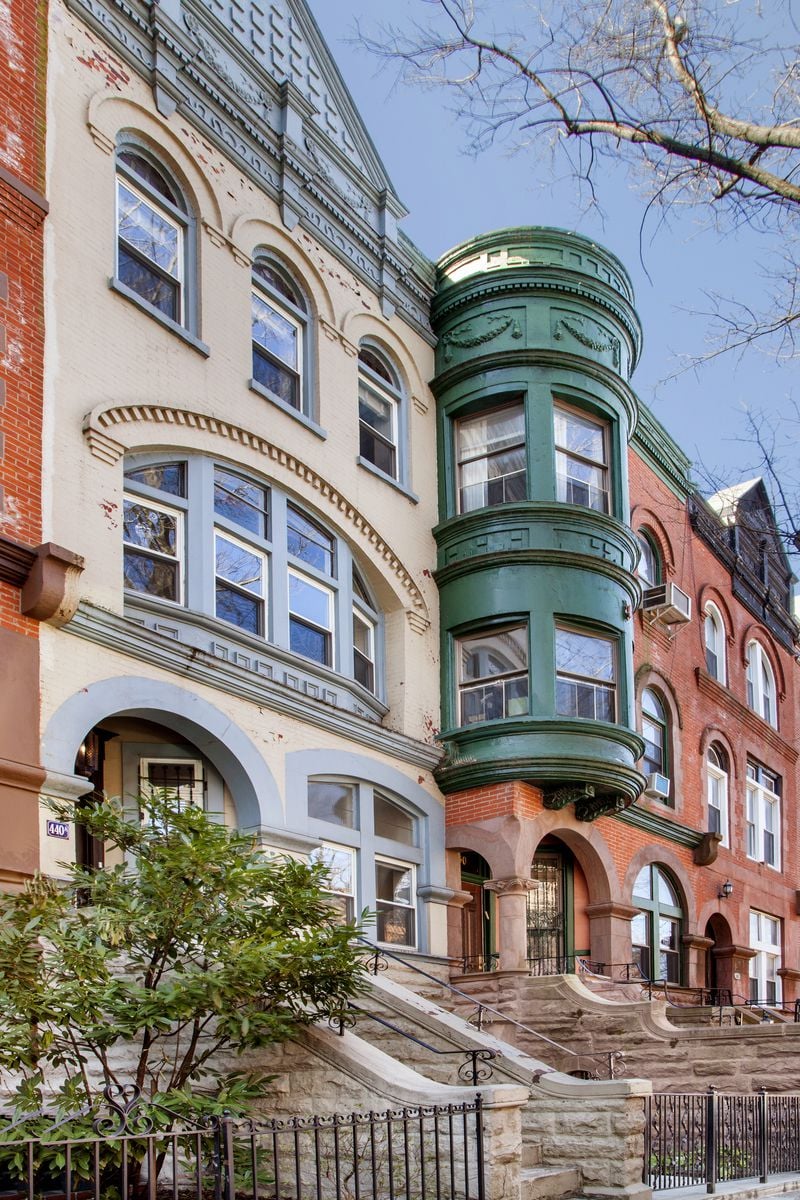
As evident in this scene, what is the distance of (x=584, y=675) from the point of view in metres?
19.5

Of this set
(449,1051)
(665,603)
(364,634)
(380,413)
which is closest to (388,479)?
(380,413)

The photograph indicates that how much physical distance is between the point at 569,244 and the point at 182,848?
44.6ft

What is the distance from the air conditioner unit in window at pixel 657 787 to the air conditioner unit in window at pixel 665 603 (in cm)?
278

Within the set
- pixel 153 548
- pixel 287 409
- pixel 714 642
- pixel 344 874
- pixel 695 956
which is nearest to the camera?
pixel 153 548

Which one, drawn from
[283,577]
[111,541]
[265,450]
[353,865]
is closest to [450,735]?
[353,865]

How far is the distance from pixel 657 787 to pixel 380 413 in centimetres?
817

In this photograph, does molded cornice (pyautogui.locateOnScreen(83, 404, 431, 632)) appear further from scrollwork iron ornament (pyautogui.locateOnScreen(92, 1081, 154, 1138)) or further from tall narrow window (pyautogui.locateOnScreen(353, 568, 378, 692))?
scrollwork iron ornament (pyautogui.locateOnScreen(92, 1081, 154, 1138))

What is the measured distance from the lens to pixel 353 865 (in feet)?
56.9

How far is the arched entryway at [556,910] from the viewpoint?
786 inches

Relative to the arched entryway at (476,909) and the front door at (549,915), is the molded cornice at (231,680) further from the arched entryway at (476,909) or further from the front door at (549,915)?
the front door at (549,915)

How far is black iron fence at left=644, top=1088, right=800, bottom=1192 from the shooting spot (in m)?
12.4

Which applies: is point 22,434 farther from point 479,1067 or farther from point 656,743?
point 656,743

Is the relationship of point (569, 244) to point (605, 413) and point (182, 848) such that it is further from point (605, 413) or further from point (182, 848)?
point (182, 848)

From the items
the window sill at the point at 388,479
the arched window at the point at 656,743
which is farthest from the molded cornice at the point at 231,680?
the arched window at the point at 656,743
